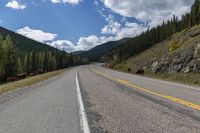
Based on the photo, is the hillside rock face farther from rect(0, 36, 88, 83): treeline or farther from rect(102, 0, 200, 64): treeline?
rect(102, 0, 200, 64): treeline

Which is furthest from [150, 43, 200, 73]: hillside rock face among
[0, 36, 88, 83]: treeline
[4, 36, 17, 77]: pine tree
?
[4, 36, 17, 77]: pine tree

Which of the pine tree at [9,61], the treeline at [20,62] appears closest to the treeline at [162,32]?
the treeline at [20,62]

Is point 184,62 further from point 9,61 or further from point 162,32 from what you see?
point 162,32

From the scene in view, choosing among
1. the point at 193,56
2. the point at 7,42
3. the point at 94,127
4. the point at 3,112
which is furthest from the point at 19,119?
the point at 7,42

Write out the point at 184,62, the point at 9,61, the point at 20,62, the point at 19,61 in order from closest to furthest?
the point at 184,62 → the point at 9,61 → the point at 19,61 → the point at 20,62

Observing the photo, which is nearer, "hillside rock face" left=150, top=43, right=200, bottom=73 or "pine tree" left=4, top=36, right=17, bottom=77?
"hillside rock face" left=150, top=43, right=200, bottom=73

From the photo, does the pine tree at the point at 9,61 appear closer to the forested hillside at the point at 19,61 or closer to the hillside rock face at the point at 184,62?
the forested hillside at the point at 19,61

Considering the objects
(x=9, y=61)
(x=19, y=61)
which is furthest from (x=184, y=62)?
(x=19, y=61)

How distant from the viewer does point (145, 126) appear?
21.2 feet

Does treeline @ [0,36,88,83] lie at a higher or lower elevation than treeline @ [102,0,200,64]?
lower

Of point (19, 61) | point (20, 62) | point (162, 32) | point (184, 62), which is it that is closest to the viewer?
point (184, 62)

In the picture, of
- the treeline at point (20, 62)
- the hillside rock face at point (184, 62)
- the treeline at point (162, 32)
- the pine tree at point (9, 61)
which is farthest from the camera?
the treeline at point (162, 32)

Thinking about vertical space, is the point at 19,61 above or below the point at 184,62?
below

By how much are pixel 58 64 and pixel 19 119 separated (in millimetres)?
127617
